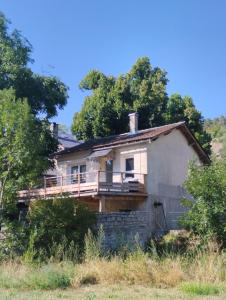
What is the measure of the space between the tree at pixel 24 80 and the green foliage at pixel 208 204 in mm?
14385

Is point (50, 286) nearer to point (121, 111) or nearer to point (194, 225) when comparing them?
point (194, 225)

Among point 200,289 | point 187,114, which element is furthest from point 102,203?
point 187,114

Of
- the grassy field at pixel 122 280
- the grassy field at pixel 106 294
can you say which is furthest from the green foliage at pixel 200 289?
the grassy field at pixel 106 294

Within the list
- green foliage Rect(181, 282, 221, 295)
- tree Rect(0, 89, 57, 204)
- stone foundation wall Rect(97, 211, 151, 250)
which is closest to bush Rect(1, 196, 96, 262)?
tree Rect(0, 89, 57, 204)

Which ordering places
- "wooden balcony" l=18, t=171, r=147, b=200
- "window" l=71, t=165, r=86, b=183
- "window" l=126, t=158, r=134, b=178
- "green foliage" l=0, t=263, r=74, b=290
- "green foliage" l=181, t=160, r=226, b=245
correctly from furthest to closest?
"window" l=71, t=165, r=86, b=183, "window" l=126, t=158, r=134, b=178, "wooden balcony" l=18, t=171, r=147, b=200, "green foliage" l=181, t=160, r=226, b=245, "green foliage" l=0, t=263, r=74, b=290

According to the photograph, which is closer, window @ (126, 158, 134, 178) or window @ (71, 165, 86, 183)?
window @ (126, 158, 134, 178)

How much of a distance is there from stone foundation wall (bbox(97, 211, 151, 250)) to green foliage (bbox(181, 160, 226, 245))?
291 cm

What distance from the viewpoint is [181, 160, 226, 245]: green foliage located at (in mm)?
18828

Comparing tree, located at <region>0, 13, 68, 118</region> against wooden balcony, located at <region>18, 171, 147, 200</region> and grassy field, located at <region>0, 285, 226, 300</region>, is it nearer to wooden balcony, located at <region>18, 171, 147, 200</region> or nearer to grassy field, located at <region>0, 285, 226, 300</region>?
wooden balcony, located at <region>18, 171, 147, 200</region>

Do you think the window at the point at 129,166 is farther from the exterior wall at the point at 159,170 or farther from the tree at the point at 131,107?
the tree at the point at 131,107

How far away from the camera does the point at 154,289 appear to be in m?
11.3

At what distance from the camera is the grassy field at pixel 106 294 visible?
991 cm

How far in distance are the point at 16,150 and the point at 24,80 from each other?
1190cm

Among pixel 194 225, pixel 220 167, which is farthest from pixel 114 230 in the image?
pixel 220 167
